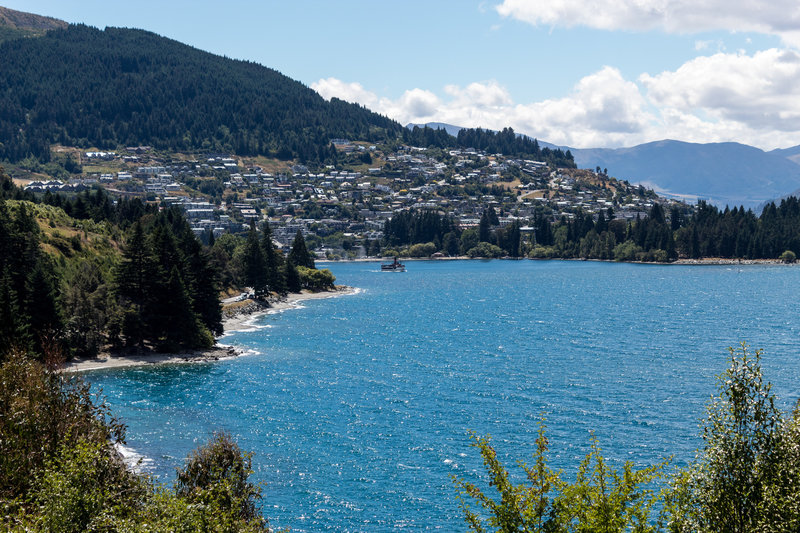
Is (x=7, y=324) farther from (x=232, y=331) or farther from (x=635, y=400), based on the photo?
(x=635, y=400)

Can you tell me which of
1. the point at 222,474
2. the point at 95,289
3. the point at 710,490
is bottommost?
the point at 222,474

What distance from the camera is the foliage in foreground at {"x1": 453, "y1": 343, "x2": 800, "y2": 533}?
22812mm

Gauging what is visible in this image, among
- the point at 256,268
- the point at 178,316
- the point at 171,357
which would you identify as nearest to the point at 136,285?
the point at 178,316

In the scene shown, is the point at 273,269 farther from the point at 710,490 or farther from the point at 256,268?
the point at 710,490

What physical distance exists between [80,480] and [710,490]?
2411 cm

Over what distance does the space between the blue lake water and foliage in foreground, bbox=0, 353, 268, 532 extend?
8.25m

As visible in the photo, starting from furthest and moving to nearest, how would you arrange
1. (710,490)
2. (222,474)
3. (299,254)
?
1. (299,254)
2. (222,474)
3. (710,490)

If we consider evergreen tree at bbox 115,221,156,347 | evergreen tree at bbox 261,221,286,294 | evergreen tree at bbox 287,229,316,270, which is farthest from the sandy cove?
evergreen tree at bbox 287,229,316,270

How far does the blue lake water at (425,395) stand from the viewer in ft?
151

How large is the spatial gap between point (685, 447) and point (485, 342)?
4963cm

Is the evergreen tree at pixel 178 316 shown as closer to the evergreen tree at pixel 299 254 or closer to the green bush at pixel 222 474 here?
the green bush at pixel 222 474

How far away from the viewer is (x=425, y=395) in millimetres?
68562

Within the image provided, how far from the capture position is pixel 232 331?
10800 cm

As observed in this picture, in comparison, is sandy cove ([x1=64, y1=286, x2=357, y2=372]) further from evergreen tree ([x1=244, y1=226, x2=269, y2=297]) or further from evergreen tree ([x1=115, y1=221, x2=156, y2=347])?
evergreen tree ([x1=244, y1=226, x2=269, y2=297])
